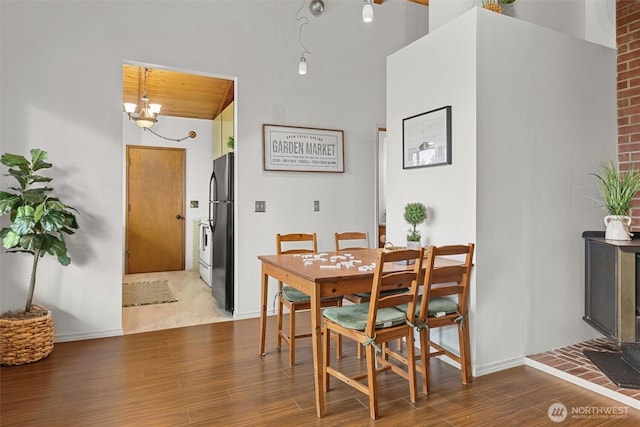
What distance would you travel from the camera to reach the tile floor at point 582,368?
2.32m

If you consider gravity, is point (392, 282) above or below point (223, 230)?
below

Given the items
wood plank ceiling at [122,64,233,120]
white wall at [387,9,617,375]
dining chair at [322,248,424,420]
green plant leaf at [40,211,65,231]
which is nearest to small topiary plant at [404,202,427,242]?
white wall at [387,9,617,375]

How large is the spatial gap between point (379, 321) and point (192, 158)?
18.2 ft

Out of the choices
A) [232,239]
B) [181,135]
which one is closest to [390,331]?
[232,239]

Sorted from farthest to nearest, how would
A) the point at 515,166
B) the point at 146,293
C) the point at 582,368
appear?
the point at 146,293, the point at 515,166, the point at 582,368

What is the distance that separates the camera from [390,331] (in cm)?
227

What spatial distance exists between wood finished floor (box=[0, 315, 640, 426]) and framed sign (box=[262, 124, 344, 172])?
6.41ft

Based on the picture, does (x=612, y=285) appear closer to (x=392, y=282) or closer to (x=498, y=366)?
(x=498, y=366)

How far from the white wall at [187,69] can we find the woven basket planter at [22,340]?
1.40ft

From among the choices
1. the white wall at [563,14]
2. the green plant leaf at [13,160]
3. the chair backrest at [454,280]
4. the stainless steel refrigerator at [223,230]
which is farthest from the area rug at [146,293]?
the white wall at [563,14]

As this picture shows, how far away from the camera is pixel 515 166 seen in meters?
2.80

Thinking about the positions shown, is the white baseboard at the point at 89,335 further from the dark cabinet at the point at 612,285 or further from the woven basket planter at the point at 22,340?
the dark cabinet at the point at 612,285

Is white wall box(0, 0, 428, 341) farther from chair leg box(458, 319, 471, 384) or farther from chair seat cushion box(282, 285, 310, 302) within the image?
chair leg box(458, 319, 471, 384)

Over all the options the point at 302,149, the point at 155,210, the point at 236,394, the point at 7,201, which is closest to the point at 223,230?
the point at 302,149
